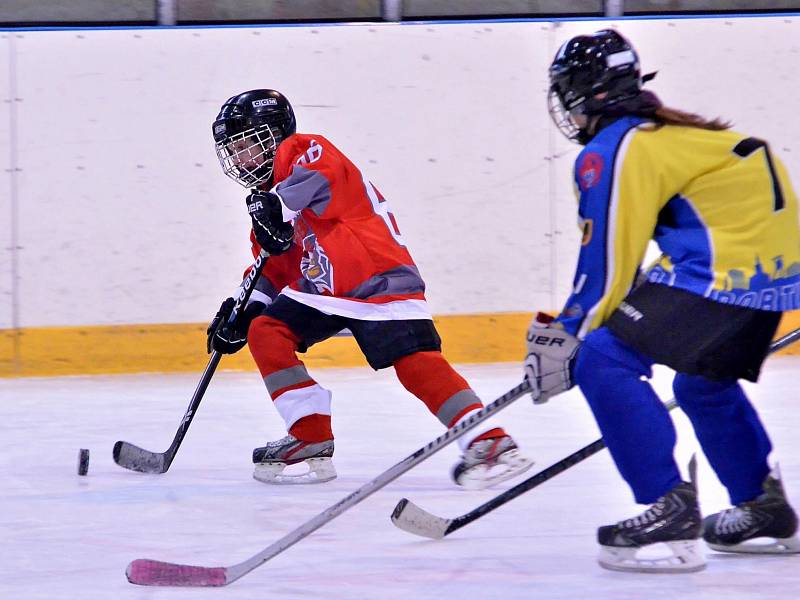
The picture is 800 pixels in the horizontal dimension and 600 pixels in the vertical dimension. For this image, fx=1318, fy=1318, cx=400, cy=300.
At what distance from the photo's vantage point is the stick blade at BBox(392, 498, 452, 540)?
2.26m

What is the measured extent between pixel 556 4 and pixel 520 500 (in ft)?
10.9

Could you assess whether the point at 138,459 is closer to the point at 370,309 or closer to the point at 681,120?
the point at 370,309

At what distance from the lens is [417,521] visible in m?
2.27

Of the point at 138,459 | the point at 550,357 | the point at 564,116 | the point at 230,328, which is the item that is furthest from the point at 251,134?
the point at 550,357

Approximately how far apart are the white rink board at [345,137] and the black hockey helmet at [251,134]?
205 cm

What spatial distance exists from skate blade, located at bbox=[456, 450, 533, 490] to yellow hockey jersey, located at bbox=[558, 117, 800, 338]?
30.0 inches

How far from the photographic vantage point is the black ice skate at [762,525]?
216cm

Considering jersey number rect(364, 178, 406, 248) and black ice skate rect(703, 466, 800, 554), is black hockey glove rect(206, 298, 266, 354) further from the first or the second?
black ice skate rect(703, 466, 800, 554)

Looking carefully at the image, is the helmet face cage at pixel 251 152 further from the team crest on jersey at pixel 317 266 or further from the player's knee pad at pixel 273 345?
the player's knee pad at pixel 273 345

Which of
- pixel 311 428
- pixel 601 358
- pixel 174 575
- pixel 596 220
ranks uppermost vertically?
pixel 596 220

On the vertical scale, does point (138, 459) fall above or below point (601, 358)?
below

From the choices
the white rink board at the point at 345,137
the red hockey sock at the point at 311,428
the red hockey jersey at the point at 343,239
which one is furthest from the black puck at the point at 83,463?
the white rink board at the point at 345,137

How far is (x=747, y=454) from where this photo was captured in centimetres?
216

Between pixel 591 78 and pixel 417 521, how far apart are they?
804mm
